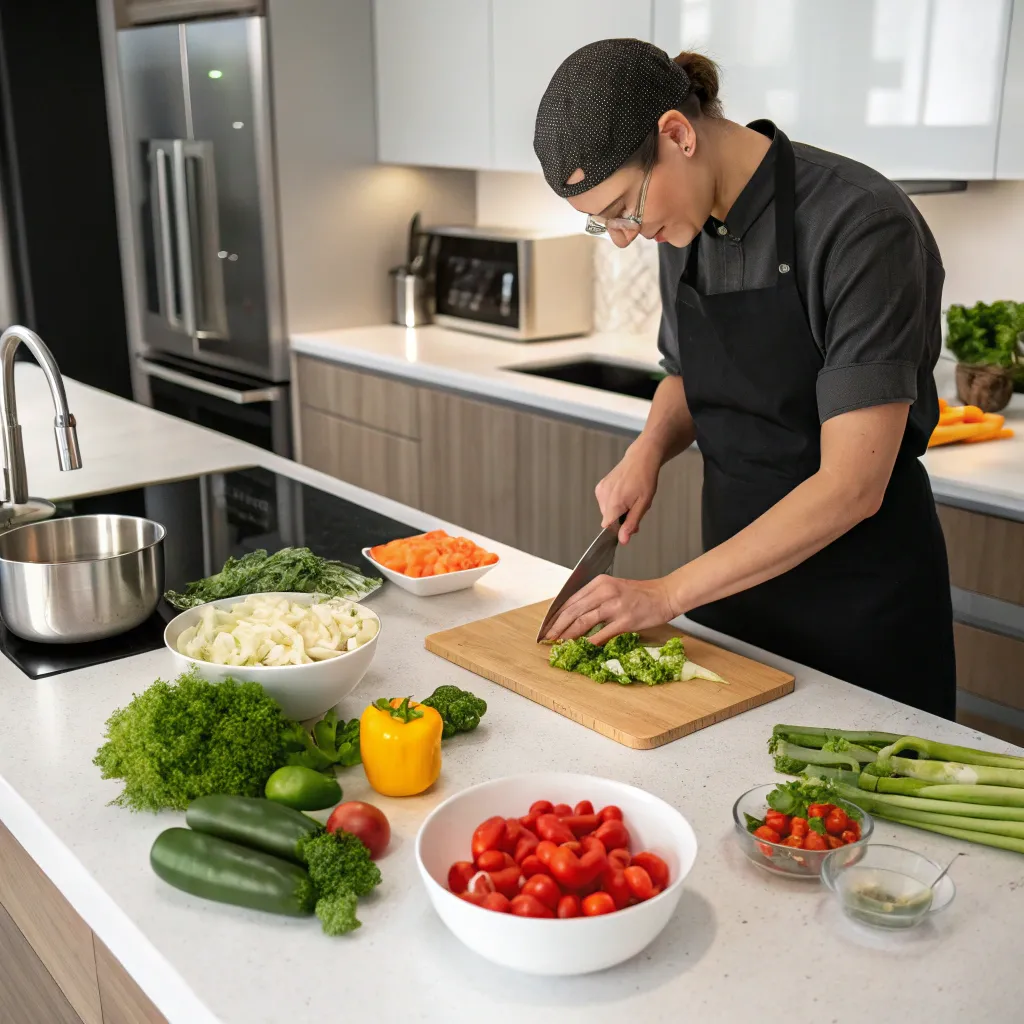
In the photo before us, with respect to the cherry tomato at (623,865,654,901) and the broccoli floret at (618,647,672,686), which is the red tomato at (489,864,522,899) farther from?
the broccoli floret at (618,647,672,686)

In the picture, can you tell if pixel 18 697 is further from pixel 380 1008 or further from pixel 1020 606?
pixel 1020 606

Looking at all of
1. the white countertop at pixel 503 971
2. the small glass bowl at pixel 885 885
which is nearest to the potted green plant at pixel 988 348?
the white countertop at pixel 503 971

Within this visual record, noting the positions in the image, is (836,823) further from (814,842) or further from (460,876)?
(460,876)

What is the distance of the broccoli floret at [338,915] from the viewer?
1034 millimetres

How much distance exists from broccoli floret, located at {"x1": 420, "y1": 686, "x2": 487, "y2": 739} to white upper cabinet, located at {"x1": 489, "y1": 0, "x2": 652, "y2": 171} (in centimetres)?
226

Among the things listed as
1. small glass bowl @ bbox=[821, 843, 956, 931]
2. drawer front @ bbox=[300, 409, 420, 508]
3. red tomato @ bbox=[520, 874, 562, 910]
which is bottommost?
drawer front @ bbox=[300, 409, 420, 508]

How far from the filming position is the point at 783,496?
72.9 inches

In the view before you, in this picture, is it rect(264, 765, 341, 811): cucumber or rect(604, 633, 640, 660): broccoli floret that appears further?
rect(604, 633, 640, 660): broccoli floret

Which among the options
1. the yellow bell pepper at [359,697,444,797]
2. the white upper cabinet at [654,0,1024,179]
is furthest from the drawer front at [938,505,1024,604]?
the yellow bell pepper at [359,697,444,797]

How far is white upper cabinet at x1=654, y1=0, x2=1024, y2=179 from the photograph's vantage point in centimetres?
253

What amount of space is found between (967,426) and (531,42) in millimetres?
1757

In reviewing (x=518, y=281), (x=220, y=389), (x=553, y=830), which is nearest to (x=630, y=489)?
(x=553, y=830)

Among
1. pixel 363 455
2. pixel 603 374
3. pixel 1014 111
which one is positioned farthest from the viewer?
pixel 363 455

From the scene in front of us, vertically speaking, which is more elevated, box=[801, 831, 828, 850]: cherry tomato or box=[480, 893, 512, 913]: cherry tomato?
box=[480, 893, 512, 913]: cherry tomato
